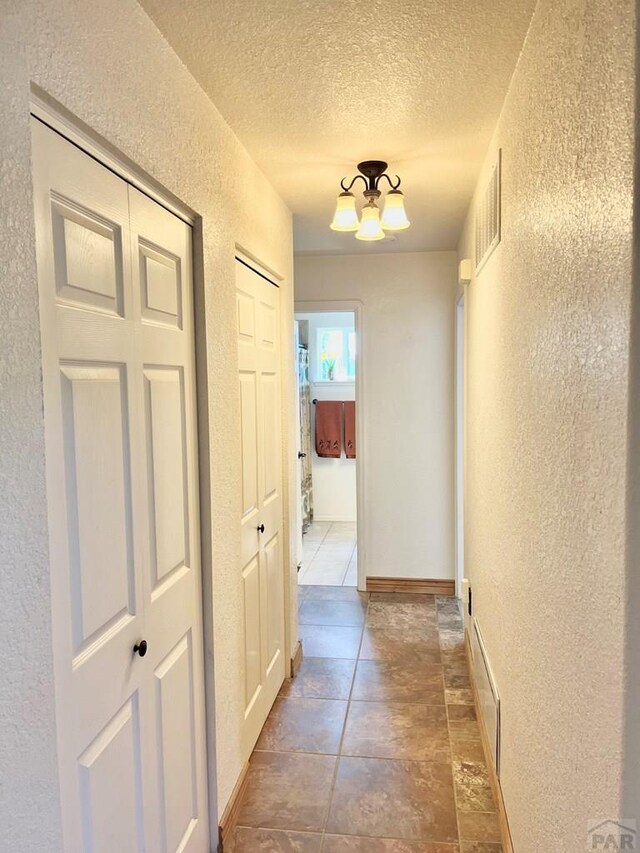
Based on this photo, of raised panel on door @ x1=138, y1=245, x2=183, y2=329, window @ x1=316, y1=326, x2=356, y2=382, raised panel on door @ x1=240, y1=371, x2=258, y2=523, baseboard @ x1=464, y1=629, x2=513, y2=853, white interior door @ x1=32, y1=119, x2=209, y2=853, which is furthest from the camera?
window @ x1=316, y1=326, x2=356, y2=382

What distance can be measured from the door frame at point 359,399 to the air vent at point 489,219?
1.55 metres

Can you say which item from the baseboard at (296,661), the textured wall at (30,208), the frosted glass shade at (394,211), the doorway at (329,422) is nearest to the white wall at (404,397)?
the baseboard at (296,661)

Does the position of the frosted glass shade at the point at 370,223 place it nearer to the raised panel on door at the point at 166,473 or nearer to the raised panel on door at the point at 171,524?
the raised panel on door at the point at 171,524

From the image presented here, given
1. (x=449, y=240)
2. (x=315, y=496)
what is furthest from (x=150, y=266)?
(x=315, y=496)

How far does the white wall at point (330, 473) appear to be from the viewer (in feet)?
21.0

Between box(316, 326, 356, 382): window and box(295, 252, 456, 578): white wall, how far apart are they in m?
2.23

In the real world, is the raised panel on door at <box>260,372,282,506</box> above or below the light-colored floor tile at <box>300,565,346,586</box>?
above

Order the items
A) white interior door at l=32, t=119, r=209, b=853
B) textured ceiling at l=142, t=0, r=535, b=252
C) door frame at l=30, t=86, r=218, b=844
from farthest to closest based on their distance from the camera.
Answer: door frame at l=30, t=86, r=218, b=844 < textured ceiling at l=142, t=0, r=535, b=252 < white interior door at l=32, t=119, r=209, b=853

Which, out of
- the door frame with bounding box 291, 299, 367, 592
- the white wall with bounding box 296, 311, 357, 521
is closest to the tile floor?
the white wall with bounding box 296, 311, 357, 521

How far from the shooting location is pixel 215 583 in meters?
1.91

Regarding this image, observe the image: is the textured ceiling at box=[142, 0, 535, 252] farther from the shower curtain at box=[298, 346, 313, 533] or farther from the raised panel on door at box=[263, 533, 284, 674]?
the shower curtain at box=[298, 346, 313, 533]

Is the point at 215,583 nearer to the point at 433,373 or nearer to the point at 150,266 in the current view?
the point at 150,266

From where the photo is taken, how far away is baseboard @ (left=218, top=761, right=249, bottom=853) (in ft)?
6.36

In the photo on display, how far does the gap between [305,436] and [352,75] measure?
4.55 meters
